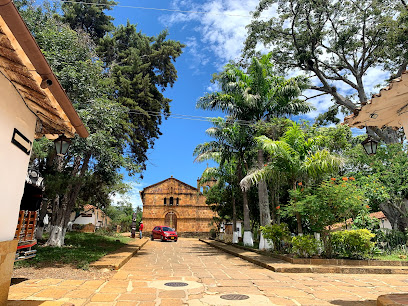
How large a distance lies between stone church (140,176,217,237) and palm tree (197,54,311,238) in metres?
24.4

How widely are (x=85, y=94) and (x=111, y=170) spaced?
129 inches

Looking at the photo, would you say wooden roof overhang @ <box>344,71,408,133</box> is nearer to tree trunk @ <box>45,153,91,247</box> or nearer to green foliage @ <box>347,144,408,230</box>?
green foliage @ <box>347,144,408,230</box>

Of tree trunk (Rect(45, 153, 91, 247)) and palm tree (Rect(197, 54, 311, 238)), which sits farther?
palm tree (Rect(197, 54, 311, 238))

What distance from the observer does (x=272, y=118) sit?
14.2 m

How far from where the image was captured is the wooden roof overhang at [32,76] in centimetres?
247

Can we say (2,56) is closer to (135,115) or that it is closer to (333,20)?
(135,115)

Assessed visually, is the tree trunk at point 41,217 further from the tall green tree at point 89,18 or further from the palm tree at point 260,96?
the tall green tree at point 89,18

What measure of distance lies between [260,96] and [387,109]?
9959mm

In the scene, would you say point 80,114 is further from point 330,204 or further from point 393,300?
point 393,300

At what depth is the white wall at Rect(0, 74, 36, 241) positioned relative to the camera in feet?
11.2

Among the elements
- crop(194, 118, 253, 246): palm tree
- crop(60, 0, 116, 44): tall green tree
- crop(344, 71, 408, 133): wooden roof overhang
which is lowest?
crop(344, 71, 408, 133): wooden roof overhang

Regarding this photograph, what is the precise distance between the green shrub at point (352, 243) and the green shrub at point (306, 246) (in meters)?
0.73

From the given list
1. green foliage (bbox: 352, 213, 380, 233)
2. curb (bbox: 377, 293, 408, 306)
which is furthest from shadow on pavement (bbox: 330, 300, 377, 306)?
green foliage (bbox: 352, 213, 380, 233)

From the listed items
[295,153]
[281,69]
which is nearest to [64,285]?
Result: [295,153]
